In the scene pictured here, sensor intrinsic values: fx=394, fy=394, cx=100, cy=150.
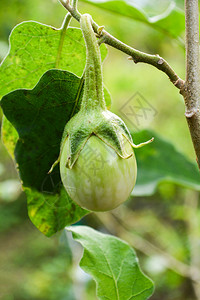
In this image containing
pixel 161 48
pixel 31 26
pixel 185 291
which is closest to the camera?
pixel 31 26

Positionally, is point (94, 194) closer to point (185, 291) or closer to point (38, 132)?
point (38, 132)

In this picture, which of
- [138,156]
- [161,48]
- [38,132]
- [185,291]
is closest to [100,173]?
[38,132]

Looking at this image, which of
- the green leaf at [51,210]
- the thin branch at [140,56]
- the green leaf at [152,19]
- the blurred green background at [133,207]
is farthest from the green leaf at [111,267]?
the blurred green background at [133,207]

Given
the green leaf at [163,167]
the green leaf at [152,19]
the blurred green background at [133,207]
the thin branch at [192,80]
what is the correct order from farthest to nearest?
1. the blurred green background at [133,207]
2. the green leaf at [163,167]
3. the green leaf at [152,19]
4. the thin branch at [192,80]

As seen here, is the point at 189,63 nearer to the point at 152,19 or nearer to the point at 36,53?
the point at 36,53

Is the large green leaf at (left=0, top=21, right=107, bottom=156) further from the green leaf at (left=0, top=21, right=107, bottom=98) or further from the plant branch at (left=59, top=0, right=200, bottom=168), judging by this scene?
the plant branch at (left=59, top=0, right=200, bottom=168)

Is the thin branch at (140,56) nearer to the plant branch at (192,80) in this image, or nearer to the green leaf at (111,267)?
the plant branch at (192,80)

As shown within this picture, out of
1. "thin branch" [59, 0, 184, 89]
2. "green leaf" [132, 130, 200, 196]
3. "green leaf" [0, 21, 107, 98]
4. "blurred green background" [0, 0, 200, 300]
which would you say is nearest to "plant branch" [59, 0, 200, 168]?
"thin branch" [59, 0, 184, 89]
